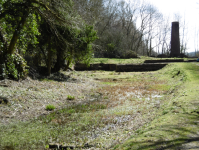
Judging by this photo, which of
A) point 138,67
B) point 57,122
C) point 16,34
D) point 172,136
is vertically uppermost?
point 16,34

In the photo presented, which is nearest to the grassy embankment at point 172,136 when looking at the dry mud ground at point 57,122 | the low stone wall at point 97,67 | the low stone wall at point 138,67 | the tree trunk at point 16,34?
the dry mud ground at point 57,122

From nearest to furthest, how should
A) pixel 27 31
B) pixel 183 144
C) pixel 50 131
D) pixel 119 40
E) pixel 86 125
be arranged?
pixel 183 144 < pixel 50 131 < pixel 86 125 < pixel 27 31 < pixel 119 40

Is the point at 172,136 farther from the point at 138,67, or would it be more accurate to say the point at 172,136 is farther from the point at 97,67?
the point at 97,67

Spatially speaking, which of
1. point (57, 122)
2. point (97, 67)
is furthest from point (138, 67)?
point (57, 122)

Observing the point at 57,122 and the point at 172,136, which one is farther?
the point at 57,122

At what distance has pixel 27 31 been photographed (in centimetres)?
931

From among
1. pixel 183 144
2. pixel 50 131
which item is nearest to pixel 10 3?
pixel 50 131

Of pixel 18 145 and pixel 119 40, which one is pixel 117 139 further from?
pixel 119 40

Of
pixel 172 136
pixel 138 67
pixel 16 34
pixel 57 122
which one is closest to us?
pixel 172 136

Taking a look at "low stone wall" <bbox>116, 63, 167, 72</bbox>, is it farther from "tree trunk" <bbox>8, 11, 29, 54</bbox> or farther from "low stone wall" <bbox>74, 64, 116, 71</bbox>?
"tree trunk" <bbox>8, 11, 29, 54</bbox>

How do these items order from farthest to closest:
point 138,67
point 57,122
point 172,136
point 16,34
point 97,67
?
point 97,67 < point 138,67 < point 16,34 < point 57,122 < point 172,136

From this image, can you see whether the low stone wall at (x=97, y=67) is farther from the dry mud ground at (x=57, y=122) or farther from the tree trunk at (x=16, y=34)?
the tree trunk at (x=16, y=34)

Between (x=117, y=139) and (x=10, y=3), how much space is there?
7517 mm

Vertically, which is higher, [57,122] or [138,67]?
[138,67]
